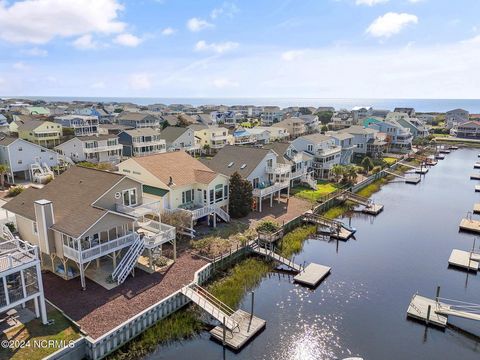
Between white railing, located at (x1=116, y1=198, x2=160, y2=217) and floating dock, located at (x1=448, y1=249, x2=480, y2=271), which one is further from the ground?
white railing, located at (x1=116, y1=198, x2=160, y2=217)

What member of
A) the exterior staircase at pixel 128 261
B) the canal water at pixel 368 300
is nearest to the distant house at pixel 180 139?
the canal water at pixel 368 300

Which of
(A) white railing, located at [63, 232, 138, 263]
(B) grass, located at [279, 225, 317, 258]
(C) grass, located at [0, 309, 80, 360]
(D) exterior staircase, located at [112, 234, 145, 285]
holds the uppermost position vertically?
(A) white railing, located at [63, 232, 138, 263]

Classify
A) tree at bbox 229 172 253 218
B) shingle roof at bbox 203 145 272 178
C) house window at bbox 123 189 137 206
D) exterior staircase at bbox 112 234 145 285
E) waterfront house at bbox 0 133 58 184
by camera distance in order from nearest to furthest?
1. exterior staircase at bbox 112 234 145 285
2. house window at bbox 123 189 137 206
3. tree at bbox 229 172 253 218
4. shingle roof at bbox 203 145 272 178
5. waterfront house at bbox 0 133 58 184

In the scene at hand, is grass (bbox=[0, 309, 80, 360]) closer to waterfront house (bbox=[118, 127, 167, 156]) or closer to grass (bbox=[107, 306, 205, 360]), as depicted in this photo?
grass (bbox=[107, 306, 205, 360])

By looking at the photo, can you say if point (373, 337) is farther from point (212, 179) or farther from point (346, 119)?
point (346, 119)

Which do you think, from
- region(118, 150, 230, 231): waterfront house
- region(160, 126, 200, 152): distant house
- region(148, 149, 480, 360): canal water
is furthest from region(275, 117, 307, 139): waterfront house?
region(118, 150, 230, 231): waterfront house

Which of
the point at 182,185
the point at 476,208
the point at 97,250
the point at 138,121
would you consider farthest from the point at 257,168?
the point at 138,121

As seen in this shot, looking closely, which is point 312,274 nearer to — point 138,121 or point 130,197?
point 130,197
